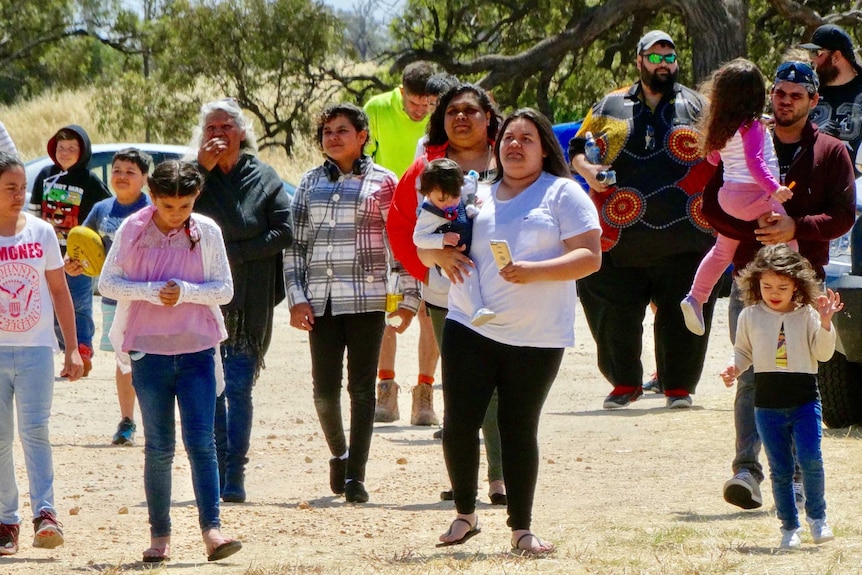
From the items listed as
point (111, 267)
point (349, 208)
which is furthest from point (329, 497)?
point (111, 267)

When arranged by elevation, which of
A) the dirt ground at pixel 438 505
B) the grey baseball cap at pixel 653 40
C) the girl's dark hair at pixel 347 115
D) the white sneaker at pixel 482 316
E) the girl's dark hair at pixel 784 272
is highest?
the grey baseball cap at pixel 653 40

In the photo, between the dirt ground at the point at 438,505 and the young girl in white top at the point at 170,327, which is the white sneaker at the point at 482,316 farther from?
the young girl in white top at the point at 170,327

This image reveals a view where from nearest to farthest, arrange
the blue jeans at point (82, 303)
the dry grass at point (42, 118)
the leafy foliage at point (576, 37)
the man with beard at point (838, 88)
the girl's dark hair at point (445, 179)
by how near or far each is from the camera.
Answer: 1. the girl's dark hair at point (445, 179)
2. the man with beard at point (838, 88)
3. the blue jeans at point (82, 303)
4. the leafy foliage at point (576, 37)
5. the dry grass at point (42, 118)

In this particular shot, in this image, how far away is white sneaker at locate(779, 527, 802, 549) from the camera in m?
6.02

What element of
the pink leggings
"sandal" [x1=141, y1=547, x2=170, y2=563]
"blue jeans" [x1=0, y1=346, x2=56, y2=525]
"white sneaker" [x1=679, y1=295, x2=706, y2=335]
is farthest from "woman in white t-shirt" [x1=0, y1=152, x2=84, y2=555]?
the pink leggings

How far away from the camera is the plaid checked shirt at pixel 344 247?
7.62 m

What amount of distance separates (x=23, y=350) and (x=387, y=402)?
384 cm

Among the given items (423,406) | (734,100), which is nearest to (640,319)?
(423,406)

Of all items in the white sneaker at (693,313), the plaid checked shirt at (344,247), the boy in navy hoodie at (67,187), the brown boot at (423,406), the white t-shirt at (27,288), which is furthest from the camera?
the boy in navy hoodie at (67,187)

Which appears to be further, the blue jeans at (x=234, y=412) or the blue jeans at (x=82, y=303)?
the blue jeans at (x=82, y=303)

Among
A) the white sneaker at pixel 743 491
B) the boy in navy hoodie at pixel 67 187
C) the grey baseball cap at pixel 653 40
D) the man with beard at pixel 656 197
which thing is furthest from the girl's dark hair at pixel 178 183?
the boy in navy hoodie at pixel 67 187

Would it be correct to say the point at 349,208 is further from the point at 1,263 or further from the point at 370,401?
the point at 1,263

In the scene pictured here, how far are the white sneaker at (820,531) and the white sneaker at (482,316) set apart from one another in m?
1.50

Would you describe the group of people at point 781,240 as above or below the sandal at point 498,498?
above
